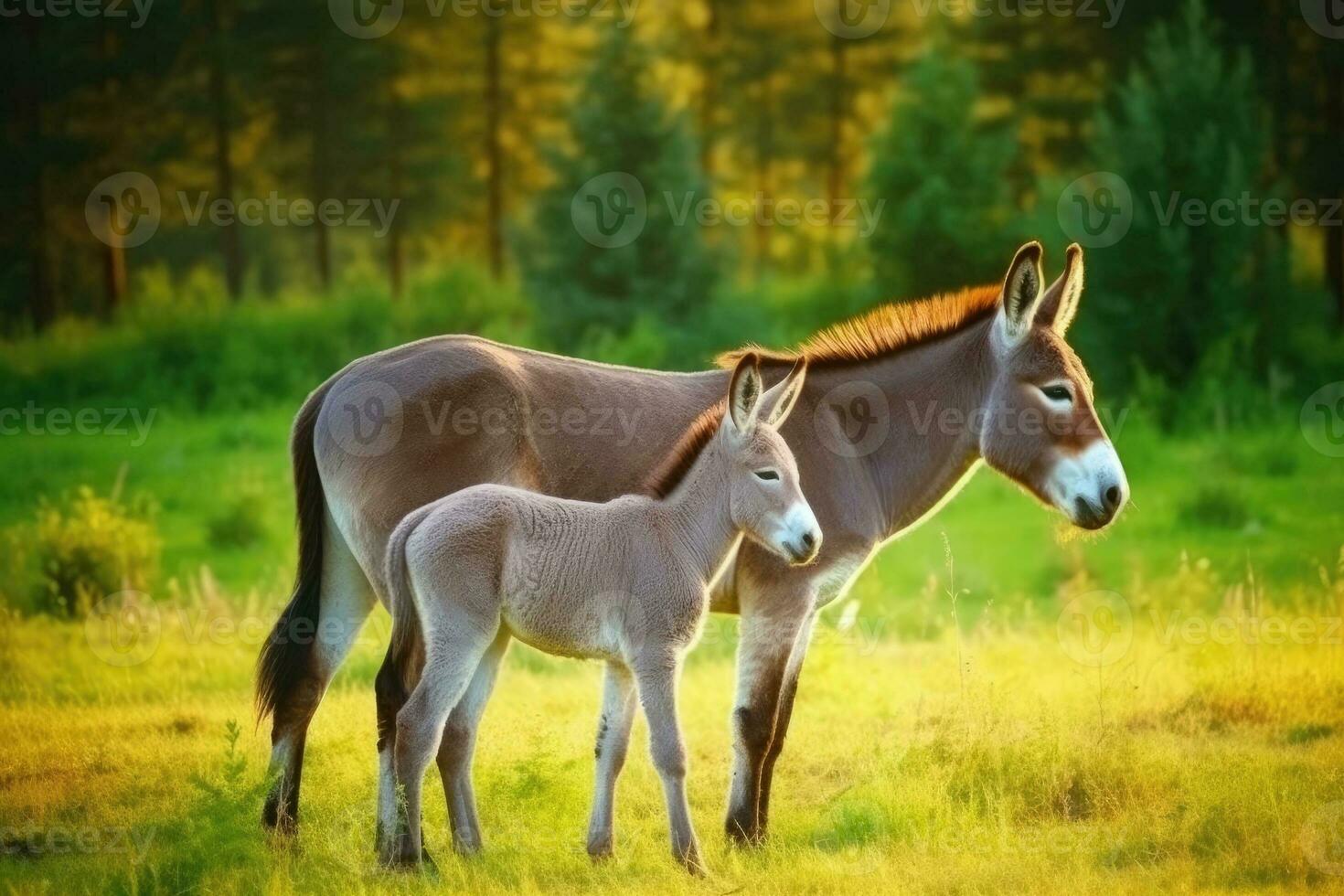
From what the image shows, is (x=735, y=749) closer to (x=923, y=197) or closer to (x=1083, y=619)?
(x=1083, y=619)

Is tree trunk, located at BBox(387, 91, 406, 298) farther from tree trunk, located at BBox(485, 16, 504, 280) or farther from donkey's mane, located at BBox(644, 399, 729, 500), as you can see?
donkey's mane, located at BBox(644, 399, 729, 500)

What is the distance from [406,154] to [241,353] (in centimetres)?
934

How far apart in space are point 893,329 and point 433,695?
3.34m

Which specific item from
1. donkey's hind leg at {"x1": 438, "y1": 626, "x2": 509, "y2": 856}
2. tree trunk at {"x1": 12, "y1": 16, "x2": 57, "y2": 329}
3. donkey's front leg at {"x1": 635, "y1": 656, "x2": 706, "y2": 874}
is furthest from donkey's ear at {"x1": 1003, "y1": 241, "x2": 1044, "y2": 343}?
tree trunk at {"x1": 12, "y1": 16, "x2": 57, "y2": 329}

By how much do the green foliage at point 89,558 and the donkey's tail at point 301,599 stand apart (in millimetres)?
6546

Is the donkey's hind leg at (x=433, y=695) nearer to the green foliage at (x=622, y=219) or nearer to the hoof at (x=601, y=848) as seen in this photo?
the hoof at (x=601, y=848)

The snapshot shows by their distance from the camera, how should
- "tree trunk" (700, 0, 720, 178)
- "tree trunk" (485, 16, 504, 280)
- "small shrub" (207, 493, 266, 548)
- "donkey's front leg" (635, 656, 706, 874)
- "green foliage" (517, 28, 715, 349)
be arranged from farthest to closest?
"tree trunk" (700, 0, 720, 178) < "tree trunk" (485, 16, 504, 280) < "green foliage" (517, 28, 715, 349) < "small shrub" (207, 493, 266, 548) < "donkey's front leg" (635, 656, 706, 874)

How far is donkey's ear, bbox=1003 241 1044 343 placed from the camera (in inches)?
282

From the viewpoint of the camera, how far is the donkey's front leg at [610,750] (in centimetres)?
678

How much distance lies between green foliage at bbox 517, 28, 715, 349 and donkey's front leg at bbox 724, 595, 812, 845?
1689 centimetres

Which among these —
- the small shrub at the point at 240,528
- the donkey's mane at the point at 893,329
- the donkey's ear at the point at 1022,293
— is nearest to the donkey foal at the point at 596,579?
the donkey's mane at the point at 893,329

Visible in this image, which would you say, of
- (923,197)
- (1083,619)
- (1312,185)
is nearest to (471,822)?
(1083,619)

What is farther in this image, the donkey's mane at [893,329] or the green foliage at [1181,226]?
the green foliage at [1181,226]

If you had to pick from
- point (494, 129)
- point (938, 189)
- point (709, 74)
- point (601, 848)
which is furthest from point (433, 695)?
point (709, 74)
